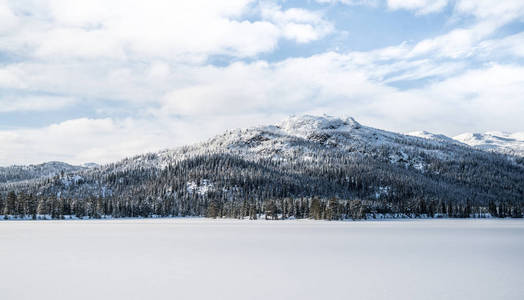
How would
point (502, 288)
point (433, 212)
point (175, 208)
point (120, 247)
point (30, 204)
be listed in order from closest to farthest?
point (502, 288) < point (120, 247) < point (30, 204) < point (433, 212) < point (175, 208)

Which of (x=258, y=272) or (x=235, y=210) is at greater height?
(x=258, y=272)

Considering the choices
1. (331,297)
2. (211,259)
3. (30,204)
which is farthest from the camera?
(30,204)

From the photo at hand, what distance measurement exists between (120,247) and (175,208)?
15038 centimetres

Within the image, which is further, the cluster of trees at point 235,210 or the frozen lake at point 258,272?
the cluster of trees at point 235,210

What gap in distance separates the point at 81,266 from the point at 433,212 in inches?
6802

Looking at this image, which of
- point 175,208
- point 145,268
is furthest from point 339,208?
point 145,268

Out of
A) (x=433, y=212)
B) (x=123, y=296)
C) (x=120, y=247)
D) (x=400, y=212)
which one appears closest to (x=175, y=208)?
(x=400, y=212)

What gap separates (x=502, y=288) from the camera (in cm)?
2489

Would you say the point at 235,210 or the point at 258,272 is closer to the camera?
the point at 258,272

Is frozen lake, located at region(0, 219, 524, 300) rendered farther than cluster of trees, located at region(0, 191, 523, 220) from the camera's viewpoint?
No

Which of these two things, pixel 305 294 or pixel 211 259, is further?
pixel 211 259

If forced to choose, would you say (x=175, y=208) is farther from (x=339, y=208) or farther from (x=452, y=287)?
(x=452, y=287)

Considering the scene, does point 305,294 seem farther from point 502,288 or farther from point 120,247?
point 120,247

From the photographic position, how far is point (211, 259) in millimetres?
37906
